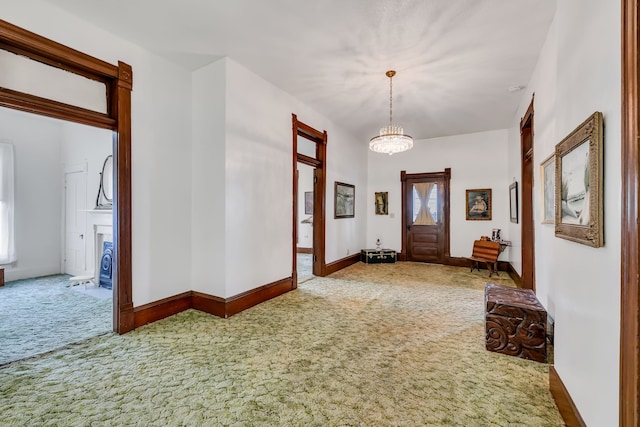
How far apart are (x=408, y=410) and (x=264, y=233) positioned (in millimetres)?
2832

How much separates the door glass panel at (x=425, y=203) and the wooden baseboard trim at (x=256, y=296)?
4.16 m

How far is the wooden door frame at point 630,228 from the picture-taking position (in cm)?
110

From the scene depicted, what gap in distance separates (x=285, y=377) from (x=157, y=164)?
8.96 ft

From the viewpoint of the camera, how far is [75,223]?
18.5 ft

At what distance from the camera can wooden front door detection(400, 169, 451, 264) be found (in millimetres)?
7141

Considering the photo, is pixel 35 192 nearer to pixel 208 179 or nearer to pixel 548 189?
pixel 208 179

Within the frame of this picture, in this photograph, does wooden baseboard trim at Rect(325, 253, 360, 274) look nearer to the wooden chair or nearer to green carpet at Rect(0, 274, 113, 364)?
the wooden chair

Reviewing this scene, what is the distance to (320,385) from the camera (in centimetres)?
216

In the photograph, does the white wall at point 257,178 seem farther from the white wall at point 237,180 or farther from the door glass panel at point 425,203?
the door glass panel at point 425,203

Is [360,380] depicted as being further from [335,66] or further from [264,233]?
[335,66]

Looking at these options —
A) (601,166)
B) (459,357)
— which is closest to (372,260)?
(459,357)

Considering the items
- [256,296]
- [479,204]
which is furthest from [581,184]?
[479,204]

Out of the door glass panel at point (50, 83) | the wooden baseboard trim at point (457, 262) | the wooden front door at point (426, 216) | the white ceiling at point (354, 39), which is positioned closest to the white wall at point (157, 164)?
the white ceiling at point (354, 39)

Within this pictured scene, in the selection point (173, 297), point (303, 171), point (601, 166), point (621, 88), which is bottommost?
point (173, 297)
